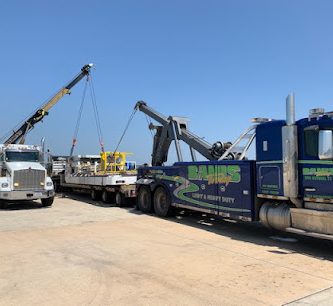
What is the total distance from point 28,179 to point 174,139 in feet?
20.8

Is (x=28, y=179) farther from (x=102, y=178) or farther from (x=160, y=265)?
(x=160, y=265)

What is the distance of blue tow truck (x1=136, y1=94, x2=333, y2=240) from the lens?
840 centimetres

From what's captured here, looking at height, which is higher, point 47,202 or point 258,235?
point 47,202

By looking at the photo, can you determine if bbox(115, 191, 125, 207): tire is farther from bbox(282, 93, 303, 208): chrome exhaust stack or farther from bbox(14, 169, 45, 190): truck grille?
bbox(282, 93, 303, 208): chrome exhaust stack

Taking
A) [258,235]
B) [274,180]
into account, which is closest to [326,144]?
[274,180]

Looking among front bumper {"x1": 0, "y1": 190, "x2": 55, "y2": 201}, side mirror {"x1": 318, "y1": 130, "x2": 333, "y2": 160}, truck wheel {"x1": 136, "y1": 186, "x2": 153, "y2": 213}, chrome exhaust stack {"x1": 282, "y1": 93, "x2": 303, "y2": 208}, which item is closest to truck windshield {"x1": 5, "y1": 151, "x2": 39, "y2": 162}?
front bumper {"x1": 0, "y1": 190, "x2": 55, "y2": 201}

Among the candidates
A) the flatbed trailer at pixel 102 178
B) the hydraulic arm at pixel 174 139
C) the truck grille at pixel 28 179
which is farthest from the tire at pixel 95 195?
the hydraulic arm at pixel 174 139

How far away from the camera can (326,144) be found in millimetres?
8008

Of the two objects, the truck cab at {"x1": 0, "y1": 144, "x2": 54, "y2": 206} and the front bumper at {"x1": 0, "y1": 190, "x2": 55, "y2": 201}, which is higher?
the truck cab at {"x1": 0, "y1": 144, "x2": 54, "y2": 206}

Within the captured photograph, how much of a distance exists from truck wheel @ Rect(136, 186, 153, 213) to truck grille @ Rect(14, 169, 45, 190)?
4.67 meters

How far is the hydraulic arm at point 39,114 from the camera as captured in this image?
28.5 metres

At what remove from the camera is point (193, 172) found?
12273 mm

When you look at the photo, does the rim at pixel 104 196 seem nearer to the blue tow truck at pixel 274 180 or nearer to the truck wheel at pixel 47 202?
the truck wheel at pixel 47 202

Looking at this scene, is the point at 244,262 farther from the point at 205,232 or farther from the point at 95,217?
the point at 95,217
